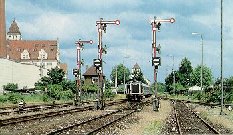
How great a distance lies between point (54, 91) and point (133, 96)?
35.7 ft

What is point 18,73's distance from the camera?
101750 millimetres

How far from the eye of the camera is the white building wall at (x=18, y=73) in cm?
9281

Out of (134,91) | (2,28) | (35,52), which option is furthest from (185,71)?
(134,91)

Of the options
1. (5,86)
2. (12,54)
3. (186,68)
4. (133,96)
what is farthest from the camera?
(12,54)

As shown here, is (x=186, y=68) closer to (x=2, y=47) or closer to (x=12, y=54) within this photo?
(x=12, y=54)

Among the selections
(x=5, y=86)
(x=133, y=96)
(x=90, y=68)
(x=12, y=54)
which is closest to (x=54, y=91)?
(x=133, y=96)

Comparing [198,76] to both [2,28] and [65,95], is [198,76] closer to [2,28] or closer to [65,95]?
[2,28]

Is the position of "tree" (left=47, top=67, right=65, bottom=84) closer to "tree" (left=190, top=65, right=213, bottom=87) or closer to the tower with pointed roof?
the tower with pointed roof

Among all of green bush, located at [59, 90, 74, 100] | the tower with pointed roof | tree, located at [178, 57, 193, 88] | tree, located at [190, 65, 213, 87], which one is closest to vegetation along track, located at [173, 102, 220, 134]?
green bush, located at [59, 90, 74, 100]

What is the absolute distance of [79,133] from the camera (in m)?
17.7

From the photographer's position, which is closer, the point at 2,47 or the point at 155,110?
the point at 155,110

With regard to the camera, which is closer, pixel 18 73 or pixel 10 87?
pixel 10 87

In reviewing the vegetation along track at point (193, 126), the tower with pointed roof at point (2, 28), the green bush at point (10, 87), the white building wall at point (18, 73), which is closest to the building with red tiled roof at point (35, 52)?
the white building wall at point (18, 73)

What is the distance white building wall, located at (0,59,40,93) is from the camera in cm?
9281
